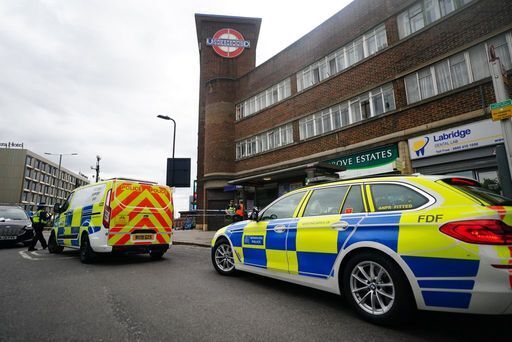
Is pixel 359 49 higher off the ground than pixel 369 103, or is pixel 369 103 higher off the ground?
pixel 359 49

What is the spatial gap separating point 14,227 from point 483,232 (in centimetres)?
1382

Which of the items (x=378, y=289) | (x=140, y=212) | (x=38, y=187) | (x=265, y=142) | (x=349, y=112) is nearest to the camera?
(x=378, y=289)

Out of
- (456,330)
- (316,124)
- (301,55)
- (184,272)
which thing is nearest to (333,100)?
(316,124)

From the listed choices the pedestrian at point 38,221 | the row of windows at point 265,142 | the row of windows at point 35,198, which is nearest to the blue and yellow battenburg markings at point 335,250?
the pedestrian at point 38,221

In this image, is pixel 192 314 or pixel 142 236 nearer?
pixel 192 314

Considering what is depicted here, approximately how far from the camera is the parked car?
10.5m

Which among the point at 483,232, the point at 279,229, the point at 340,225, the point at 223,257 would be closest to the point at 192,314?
the point at 279,229

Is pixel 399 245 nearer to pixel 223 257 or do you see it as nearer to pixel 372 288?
pixel 372 288

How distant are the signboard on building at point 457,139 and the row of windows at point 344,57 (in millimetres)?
4923

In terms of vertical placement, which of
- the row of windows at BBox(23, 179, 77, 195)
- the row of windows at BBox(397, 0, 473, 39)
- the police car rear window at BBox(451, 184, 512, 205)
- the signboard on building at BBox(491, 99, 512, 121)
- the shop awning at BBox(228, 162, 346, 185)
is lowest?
the police car rear window at BBox(451, 184, 512, 205)

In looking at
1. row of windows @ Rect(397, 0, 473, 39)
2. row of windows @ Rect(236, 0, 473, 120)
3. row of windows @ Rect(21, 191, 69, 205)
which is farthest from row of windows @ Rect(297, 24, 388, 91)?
row of windows @ Rect(21, 191, 69, 205)

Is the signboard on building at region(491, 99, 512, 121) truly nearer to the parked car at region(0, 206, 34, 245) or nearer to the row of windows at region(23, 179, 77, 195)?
the parked car at region(0, 206, 34, 245)

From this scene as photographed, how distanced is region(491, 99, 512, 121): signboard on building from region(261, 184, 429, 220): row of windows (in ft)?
9.33

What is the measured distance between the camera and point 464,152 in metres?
9.61
